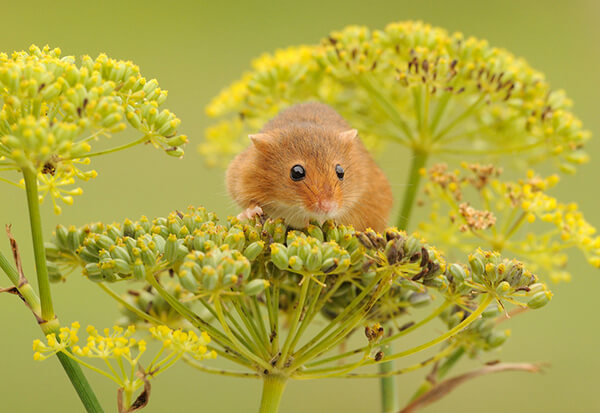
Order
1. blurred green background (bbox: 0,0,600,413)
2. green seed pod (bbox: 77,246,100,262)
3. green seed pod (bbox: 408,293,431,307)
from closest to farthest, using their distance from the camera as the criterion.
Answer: green seed pod (bbox: 77,246,100,262) → green seed pod (bbox: 408,293,431,307) → blurred green background (bbox: 0,0,600,413)

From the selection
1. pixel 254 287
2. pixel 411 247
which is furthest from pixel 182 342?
pixel 411 247

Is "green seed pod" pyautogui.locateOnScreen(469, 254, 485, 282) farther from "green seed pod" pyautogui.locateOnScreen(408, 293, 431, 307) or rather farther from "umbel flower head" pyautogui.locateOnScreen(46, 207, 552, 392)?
"green seed pod" pyautogui.locateOnScreen(408, 293, 431, 307)

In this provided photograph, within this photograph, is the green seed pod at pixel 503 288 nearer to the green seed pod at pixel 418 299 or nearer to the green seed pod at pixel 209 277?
the green seed pod at pixel 418 299

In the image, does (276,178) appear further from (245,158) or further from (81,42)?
(81,42)

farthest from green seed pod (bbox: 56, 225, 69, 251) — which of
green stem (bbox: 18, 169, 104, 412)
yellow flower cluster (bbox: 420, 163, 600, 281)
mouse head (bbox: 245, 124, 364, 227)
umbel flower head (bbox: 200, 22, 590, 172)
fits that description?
yellow flower cluster (bbox: 420, 163, 600, 281)

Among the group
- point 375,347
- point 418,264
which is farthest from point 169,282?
point 418,264

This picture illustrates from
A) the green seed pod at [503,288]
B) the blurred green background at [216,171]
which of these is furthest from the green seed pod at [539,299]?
the blurred green background at [216,171]
